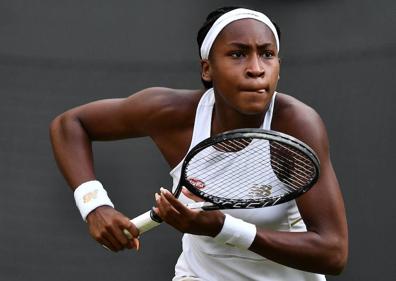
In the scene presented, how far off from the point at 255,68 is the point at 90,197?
461 mm

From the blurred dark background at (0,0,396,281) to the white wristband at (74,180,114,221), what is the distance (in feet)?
3.36

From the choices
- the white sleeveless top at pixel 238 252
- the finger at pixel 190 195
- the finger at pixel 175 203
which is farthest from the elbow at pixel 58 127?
the finger at pixel 175 203

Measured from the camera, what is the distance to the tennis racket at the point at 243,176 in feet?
6.55

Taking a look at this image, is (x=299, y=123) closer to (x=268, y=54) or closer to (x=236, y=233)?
(x=268, y=54)

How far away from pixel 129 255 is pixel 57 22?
0.81 m

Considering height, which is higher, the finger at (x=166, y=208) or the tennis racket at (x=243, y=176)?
the tennis racket at (x=243, y=176)

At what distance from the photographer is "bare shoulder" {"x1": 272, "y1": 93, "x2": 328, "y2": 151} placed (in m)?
2.09

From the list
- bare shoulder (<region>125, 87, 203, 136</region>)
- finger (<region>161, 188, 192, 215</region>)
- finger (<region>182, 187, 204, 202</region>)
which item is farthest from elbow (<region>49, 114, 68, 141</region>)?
finger (<region>161, 188, 192, 215</region>)

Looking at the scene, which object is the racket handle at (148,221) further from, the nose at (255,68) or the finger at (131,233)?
the nose at (255,68)

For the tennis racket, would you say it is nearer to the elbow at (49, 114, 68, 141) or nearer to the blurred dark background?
the elbow at (49, 114, 68, 141)

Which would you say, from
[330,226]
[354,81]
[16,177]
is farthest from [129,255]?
[330,226]

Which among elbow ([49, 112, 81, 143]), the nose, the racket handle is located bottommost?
the racket handle

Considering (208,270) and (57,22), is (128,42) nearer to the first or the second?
(57,22)

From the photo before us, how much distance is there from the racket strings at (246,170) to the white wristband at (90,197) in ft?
0.65
